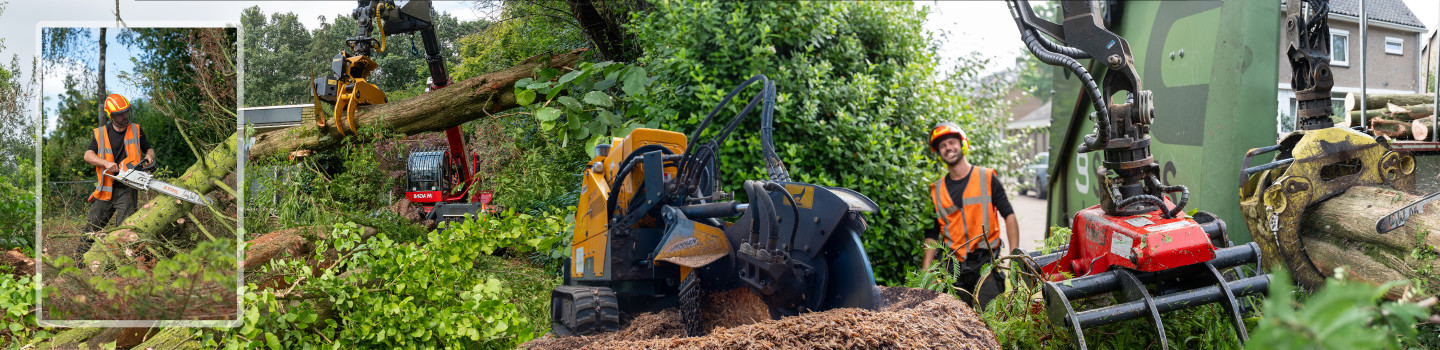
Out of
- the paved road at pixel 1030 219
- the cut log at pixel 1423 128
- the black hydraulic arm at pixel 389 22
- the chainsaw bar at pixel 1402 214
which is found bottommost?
the paved road at pixel 1030 219

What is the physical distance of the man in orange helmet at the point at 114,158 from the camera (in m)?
2.43

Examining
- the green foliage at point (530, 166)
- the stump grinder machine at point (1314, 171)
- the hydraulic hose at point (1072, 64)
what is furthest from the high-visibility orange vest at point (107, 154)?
the stump grinder machine at point (1314, 171)

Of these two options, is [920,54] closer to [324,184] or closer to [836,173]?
[836,173]

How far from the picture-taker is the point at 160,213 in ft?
8.11

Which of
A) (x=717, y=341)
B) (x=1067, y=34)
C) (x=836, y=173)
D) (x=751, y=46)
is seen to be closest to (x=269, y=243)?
(x=717, y=341)

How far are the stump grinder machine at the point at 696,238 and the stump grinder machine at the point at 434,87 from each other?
0.91 metres

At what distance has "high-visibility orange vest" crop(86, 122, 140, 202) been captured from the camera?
243 cm

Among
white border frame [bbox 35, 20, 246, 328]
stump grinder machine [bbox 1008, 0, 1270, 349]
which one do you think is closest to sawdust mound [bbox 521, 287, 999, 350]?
stump grinder machine [bbox 1008, 0, 1270, 349]

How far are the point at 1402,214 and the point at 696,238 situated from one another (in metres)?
2.51

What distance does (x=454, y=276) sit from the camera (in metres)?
3.64

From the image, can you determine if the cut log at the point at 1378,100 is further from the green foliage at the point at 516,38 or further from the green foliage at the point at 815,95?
the green foliage at the point at 516,38

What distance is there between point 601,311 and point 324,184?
7.00 ft

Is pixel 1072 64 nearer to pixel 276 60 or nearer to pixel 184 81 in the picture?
pixel 184 81

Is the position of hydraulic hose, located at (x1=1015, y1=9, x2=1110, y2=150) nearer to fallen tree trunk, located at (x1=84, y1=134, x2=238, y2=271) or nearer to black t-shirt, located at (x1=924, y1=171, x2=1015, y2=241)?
black t-shirt, located at (x1=924, y1=171, x2=1015, y2=241)
